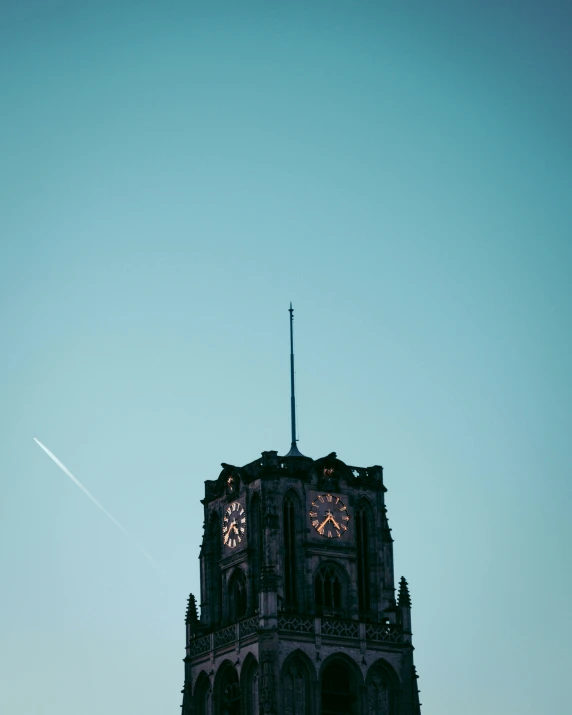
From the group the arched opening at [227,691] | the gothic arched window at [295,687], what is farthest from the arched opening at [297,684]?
the arched opening at [227,691]

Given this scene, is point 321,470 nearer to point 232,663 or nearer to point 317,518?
point 317,518

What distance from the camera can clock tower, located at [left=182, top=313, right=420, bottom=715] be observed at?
15012 centimetres

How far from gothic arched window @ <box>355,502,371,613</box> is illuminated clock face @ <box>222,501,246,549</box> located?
919 cm

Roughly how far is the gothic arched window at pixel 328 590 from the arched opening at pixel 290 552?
6.52 feet

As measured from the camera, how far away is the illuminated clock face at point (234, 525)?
157 meters

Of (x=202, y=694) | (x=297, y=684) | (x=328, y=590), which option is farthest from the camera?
(x=202, y=694)

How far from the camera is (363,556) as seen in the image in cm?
15738

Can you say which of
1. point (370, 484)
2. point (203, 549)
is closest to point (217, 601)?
point (203, 549)

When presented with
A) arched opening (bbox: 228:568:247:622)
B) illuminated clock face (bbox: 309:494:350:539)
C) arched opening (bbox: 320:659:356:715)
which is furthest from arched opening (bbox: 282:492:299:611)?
arched opening (bbox: 320:659:356:715)

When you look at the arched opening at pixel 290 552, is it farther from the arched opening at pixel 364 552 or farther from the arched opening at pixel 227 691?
the arched opening at pixel 227 691

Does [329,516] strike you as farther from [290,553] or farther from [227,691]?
[227,691]

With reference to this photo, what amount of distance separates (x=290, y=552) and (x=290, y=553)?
141mm

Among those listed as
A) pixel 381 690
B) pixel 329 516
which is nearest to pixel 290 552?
pixel 329 516

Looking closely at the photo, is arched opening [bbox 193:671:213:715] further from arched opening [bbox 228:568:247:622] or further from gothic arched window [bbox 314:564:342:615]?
gothic arched window [bbox 314:564:342:615]
